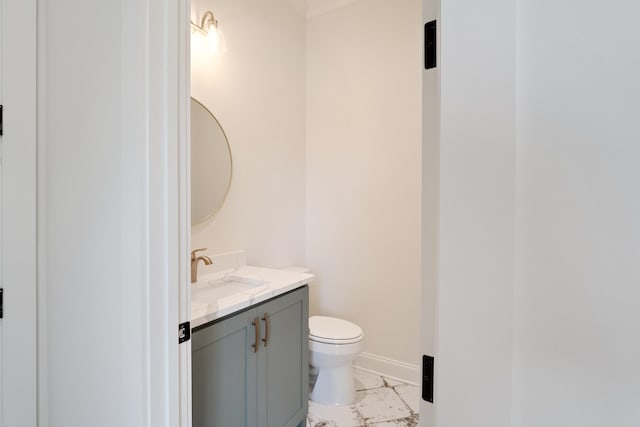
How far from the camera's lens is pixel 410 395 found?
215 cm

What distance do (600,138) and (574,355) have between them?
0.24m

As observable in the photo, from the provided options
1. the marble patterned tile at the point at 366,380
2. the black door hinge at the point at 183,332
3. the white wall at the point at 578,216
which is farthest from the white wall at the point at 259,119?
the white wall at the point at 578,216

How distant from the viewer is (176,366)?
893 millimetres

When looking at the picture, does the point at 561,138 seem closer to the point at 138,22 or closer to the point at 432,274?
the point at 432,274

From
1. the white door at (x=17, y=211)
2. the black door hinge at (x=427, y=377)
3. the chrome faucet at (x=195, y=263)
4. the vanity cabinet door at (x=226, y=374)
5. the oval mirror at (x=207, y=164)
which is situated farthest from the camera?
the oval mirror at (x=207, y=164)

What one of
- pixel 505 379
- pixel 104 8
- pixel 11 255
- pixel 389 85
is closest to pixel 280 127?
pixel 389 85

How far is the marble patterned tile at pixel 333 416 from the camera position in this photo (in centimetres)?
186

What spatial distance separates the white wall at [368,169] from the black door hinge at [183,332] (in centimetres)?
170

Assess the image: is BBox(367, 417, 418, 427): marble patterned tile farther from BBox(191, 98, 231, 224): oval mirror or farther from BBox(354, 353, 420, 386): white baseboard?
BBox(191, 98, 231, 224): oval mirror

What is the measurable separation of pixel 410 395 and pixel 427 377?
1.98m

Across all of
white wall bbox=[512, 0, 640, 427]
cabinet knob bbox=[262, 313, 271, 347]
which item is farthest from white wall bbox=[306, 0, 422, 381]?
white wall bbox=[512, 0, 640, 427]

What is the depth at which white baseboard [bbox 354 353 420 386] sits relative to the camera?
228 centimetres

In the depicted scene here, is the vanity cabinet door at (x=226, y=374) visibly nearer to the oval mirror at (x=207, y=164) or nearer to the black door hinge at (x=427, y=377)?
the oval mirror at (x=207, y=164)

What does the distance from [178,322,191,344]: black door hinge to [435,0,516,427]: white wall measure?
29.9 inches
